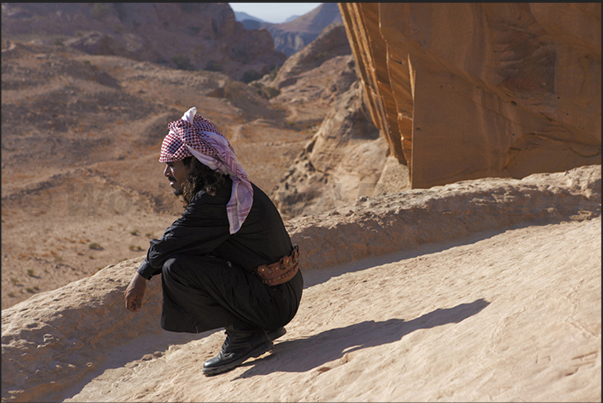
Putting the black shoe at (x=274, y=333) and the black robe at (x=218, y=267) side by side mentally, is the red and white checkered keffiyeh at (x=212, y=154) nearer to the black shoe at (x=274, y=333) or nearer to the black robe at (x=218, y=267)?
the black robe at (x=218, y=267)

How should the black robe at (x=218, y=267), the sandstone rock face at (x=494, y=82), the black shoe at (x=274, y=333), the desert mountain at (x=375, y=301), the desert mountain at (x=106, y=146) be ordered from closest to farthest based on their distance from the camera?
the desert mountain at (x=375, y=301)
the black robe at (x=218, y=267)
the black shoe at (x=274, y=333)
the sandstone rock face at (x=494, y=82)
the desert mountain at (x=106, y=146)

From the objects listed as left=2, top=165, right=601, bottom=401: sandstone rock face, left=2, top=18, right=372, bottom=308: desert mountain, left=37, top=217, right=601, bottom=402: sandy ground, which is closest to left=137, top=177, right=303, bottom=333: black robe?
left=37, top=217, right=601, bottom=402: sandy ground

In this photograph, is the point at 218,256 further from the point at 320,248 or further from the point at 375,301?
the point at 320,248

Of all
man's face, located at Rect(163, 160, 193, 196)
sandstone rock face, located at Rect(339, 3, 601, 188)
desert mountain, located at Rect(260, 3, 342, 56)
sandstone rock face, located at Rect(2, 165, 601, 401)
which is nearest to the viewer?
man's face, located at Rect(163, 160, 193, 196)

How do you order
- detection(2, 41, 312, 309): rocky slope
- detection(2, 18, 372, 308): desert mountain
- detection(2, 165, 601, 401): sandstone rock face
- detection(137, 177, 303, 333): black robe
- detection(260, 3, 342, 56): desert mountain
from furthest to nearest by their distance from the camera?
1. detection(260, 3, 342, 56): desert mountain
2. detection(2, 41, 312, 309): rocky slope
3. detection(2, 18, 372, 308): desert mountain
4. detection(2, 165, 601, 401): sandstone rock face
5. detection(137, 177, 303, 333): black robe

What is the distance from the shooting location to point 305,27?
12244 centimetres

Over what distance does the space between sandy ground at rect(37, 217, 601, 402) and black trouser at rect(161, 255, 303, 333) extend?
0.94 ft

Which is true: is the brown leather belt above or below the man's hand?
below

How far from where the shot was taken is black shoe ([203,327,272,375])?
2.71m

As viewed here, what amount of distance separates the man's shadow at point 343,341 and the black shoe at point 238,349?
0.07m

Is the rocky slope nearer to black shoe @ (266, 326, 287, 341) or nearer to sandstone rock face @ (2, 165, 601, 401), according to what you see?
sandstone rock face @ (2, 165, 601, 401)

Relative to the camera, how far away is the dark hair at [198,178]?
2.54m

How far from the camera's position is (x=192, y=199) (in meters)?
2.56

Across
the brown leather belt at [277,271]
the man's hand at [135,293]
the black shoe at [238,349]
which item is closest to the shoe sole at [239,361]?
the black shoe at [238,349]
